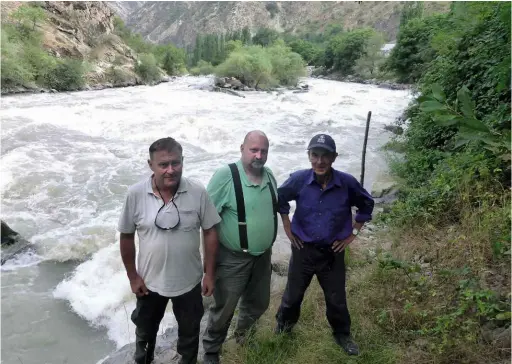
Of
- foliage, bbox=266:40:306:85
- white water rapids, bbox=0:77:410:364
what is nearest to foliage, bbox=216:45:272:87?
foliage, bbox=266:40:306:85

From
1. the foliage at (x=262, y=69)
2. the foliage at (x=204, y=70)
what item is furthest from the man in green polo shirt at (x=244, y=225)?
the foliage at (x=204, y=70)

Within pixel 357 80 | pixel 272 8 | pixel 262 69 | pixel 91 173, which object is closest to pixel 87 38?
pixel 262 69

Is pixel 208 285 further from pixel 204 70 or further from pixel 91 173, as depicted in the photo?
pixel 204 70

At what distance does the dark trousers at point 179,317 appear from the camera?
260 cm

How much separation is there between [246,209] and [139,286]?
92 centimetres

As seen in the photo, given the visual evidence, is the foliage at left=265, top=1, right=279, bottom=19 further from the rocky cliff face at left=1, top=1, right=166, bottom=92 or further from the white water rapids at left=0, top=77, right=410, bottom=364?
the white water rapids at left=0, top=77, right=410, bottom=364

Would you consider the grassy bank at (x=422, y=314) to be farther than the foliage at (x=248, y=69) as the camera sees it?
No

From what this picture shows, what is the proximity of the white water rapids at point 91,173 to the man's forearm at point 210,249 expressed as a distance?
7.33 ft

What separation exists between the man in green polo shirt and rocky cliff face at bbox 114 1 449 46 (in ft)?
420

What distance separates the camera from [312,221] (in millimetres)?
2676

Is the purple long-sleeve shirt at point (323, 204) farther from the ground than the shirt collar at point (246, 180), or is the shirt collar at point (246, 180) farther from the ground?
the shirt collar at point (246, 180)

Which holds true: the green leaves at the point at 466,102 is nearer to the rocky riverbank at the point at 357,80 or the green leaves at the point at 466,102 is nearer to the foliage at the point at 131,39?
the rocky riverbank at the point at 357,80

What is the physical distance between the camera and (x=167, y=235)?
2387 mm

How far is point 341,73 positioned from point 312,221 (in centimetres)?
5514
